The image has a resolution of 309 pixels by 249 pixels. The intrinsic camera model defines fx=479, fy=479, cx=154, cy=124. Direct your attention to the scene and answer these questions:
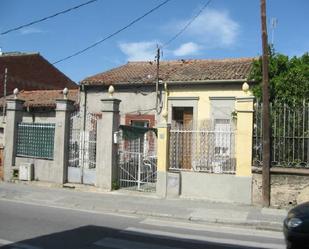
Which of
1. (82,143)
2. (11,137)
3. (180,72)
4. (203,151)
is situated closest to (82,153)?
(82,143)

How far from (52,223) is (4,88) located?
2137 centimetres

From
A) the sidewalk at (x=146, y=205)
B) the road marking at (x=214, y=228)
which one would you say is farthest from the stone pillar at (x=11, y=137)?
the road marking at (x=214, y=228)

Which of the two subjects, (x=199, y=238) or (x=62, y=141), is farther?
(x=62, y=141)

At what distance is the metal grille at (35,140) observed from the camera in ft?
54.5

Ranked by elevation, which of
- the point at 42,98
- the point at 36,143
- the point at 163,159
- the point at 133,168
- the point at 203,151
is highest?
the point at 42,98

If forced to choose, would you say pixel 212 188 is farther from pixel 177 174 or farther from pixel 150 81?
pixel 150 81

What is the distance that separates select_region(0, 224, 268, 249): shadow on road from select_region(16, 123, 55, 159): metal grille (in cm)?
783

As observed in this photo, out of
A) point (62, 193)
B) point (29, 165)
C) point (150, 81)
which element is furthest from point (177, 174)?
point (150, 81)

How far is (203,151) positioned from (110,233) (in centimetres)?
558

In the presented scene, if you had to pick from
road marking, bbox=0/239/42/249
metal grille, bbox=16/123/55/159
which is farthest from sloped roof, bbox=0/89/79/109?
road marking, bbox=0/239/42/249

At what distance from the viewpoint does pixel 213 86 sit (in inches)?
820

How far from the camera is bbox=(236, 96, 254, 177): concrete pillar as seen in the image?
43.4 feet

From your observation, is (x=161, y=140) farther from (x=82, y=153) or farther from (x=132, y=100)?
(x=132, y=100)

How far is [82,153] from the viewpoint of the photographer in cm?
1608
